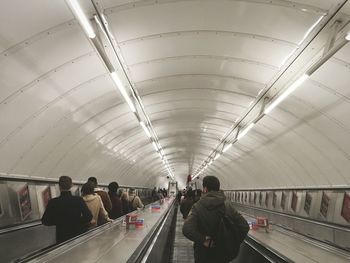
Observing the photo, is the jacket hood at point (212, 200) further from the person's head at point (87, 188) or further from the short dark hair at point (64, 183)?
the person's head at point (87, 188)

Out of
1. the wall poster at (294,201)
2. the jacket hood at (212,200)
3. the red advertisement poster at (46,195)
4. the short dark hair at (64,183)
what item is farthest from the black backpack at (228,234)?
Answer: the wall poster at (294,201)

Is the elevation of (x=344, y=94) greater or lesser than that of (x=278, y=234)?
greater

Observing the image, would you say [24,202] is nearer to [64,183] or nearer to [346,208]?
[64,183]

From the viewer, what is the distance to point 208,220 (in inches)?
150

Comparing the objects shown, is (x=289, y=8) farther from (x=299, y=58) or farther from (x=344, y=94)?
(x=344, y=94)

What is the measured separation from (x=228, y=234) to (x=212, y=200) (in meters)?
0.40

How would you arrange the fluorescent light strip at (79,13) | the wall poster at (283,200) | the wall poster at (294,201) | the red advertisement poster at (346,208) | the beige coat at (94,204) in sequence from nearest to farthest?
the fluorescent light strip at (79,13) < the beige coat at (94,204) < the red advertisement poster at (346,208) < the wall poster at (294,201) < the wall poster at (283,200)

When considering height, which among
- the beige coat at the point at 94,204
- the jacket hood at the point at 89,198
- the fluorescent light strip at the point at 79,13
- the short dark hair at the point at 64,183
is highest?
the fluorescent light strip at the point at 79,13

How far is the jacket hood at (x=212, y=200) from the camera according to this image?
3850 millimetres

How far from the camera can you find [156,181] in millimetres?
40031

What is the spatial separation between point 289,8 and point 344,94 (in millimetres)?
2847

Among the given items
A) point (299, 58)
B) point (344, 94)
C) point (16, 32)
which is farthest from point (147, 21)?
point (344, 94)

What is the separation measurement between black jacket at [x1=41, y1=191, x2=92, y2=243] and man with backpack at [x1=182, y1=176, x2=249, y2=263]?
1782mm

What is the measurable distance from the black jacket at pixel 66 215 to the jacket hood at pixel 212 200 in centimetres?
195
